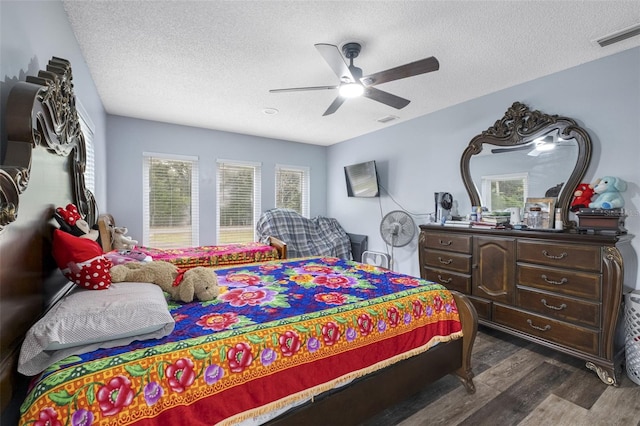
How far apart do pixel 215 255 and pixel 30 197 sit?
95.2 inches

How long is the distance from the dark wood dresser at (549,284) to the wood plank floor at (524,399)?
0.51ft

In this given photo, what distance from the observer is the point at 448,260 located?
3115 millimetres

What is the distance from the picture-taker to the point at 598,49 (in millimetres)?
2281

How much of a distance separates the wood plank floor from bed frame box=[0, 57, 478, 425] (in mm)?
178

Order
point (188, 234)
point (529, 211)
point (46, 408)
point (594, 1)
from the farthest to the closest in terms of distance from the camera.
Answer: point (188, 234), point (529, 211), point (594, 1), point (46, 408)

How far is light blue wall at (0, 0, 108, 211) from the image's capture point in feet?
3.59

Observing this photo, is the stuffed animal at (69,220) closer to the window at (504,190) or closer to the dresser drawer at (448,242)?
the dresser drawer at (448,242)

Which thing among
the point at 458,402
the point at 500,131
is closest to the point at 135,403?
the point at 458,402

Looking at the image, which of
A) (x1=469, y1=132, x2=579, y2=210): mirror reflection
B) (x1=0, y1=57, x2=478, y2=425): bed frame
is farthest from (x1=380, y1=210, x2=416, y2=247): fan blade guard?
(x1=0, y1=57, x2=478, y2=425): bed frame

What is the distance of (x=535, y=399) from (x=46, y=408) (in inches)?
99.5

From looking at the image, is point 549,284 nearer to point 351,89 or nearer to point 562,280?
point 562,280

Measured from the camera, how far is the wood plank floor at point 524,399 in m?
1.73

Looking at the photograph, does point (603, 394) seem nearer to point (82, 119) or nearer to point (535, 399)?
point (535, 399)

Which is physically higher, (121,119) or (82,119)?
(121,119)
